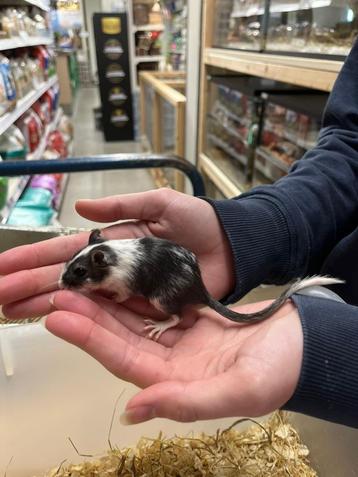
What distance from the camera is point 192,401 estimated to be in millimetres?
637

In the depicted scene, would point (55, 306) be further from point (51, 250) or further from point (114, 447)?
point (114, 447)

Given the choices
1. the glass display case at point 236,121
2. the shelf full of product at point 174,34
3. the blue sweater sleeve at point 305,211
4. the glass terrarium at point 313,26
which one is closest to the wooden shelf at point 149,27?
the shelf full of product at point 174,34

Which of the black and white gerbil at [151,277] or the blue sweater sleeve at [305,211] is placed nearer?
the black and white gerbil at [151,277]

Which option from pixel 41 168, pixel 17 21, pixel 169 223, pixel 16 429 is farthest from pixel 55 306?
pixel 17 21

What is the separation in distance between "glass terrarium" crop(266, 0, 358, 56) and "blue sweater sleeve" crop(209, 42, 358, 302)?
1.13 feet

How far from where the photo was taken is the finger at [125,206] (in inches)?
41.2

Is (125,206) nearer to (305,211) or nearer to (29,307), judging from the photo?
(29,307)

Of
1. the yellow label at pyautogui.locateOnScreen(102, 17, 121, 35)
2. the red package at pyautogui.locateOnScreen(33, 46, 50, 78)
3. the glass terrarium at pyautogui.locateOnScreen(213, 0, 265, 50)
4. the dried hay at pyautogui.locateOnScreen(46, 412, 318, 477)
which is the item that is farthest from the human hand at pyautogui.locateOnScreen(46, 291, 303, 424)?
the yellow label at pyautogui.locateOnScreen(102, 17, 121, 35)

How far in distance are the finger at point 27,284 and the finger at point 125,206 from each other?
0.18 meters

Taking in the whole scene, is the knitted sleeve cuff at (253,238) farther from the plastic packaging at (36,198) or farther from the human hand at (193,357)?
the plastic packaging at (36,198)

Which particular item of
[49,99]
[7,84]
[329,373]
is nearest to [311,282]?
[329,373]

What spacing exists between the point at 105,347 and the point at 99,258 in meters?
0.25

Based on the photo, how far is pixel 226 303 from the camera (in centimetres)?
112

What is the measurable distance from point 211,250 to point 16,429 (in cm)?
79
